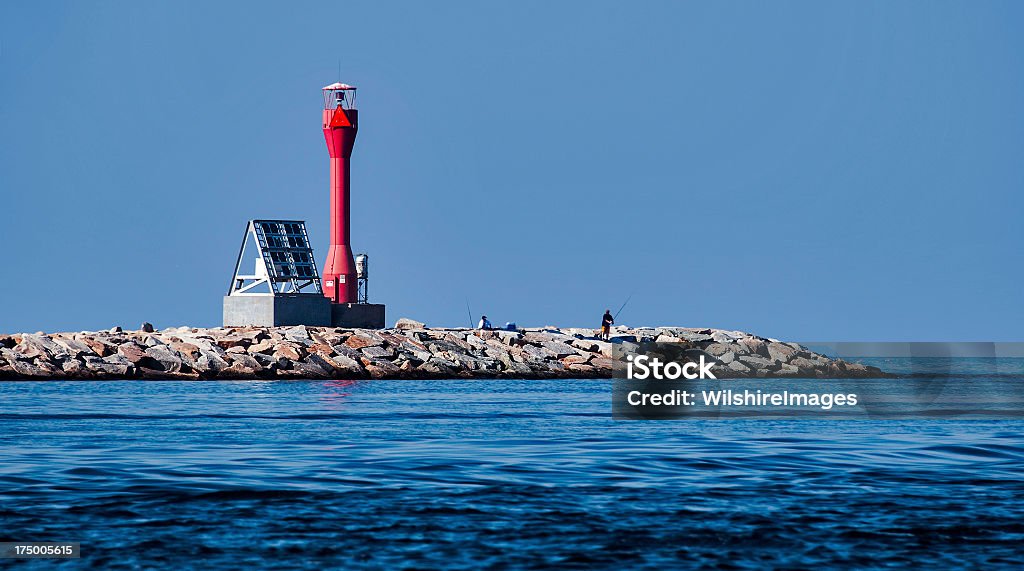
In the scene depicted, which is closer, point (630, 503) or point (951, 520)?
point (951, 520)

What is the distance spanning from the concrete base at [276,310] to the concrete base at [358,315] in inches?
48.7

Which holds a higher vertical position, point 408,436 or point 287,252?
point 287,252

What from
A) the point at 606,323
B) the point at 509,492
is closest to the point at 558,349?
the point at 606,323

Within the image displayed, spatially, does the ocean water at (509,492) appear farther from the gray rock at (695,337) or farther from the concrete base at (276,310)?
the gray rock at (695,337)

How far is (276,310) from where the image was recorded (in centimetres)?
5281

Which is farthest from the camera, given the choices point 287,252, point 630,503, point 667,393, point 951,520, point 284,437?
point 287,252

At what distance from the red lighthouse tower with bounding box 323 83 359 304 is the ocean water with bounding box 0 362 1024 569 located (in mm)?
29508

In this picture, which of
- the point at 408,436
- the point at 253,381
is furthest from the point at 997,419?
the point at 253,381

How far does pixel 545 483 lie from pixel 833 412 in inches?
690

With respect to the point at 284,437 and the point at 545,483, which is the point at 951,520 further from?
the point at 284,437

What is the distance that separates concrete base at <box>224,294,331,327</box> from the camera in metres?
52.9

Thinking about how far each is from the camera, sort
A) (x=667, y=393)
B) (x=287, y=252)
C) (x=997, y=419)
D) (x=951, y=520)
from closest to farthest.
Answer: (x=951, y=520)
(x=997, y=419)
(x=667, y=393)
(x=287, y=252)

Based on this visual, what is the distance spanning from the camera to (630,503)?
47.1 ft

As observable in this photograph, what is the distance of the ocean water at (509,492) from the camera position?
11430mm
